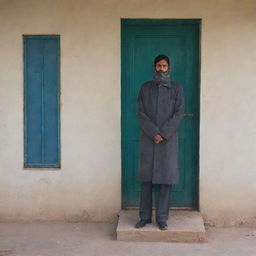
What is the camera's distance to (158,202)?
6.48 meters

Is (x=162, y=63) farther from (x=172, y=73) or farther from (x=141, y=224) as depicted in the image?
(x=141, y=224)

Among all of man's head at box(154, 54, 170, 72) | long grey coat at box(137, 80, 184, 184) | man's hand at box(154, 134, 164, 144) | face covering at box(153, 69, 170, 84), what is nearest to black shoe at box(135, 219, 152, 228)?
long grey coat at box(137, 80, 184, 184)

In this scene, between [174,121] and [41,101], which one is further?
[41,101]

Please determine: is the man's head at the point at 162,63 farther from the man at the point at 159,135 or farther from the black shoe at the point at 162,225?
the black shoe at the point at 162,225

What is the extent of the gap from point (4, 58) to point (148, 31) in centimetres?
187

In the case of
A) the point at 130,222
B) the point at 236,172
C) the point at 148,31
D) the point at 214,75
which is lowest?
the point at 130,222

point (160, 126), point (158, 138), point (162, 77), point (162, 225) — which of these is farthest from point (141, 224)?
point (162, 77)

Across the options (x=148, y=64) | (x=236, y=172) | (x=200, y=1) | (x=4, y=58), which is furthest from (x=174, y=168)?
(x=4, y=58)

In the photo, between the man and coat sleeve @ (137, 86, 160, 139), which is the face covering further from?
coat sleeve @ (137, 86, 160, 139)

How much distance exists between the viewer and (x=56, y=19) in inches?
274

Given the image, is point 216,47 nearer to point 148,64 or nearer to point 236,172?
point 148,64

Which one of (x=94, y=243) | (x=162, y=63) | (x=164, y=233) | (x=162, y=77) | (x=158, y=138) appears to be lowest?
(x=94, y=243)

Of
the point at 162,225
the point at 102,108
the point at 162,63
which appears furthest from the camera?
the point at 102,108

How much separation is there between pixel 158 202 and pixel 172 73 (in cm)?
170
